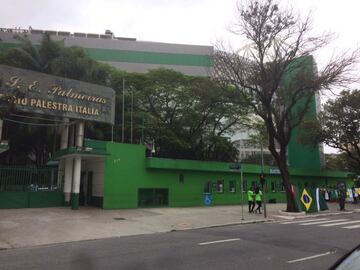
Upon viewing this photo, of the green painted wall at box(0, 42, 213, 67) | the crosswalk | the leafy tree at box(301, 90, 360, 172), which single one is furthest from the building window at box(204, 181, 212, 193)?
the green painted wall at box(0, 42, 213, 67)

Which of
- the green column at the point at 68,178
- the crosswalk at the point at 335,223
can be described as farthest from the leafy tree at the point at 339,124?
the green column at the point at 68,178

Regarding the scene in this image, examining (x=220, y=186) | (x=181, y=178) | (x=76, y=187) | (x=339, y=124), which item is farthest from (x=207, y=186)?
(x=339, y=124)

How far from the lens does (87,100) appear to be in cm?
2416

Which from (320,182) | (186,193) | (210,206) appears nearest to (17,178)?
(186,193)

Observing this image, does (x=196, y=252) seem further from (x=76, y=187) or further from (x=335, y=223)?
(x=76, y=187)

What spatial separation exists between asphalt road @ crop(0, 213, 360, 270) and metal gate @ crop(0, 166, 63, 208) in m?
10.4

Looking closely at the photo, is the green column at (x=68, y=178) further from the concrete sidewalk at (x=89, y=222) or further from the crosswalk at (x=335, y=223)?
the crosswalk at (x=335, y=223)

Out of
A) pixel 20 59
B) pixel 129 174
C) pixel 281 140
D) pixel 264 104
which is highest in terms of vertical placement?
pixel 20 59

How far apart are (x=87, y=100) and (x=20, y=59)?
10013mm

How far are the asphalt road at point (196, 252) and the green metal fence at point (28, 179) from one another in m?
10.5

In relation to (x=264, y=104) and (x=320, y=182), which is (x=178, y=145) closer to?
(x=264, y=104)

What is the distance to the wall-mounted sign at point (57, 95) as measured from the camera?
850 inches

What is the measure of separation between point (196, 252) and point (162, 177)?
54.8ft

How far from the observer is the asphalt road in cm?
905
